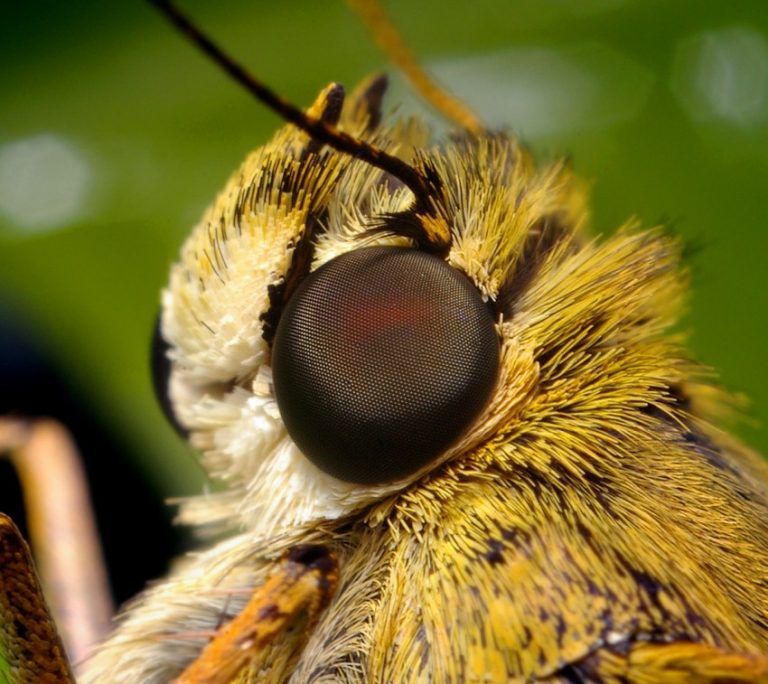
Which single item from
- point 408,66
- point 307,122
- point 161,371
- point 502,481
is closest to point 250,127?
point 408,66

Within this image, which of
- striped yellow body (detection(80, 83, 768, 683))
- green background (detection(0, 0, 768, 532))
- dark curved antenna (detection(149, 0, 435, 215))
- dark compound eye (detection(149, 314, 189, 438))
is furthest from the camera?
green background (detection(0, 0, 768, 532))

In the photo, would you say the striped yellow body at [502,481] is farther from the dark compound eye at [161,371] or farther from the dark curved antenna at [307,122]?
the dark compound eye at [161,371]

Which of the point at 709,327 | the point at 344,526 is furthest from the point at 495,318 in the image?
the point at 709,327

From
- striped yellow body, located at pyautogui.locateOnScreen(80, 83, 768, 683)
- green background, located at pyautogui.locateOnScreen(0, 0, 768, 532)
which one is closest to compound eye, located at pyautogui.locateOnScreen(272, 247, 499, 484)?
striped yellow body, located at pyautogui.locateOnScreen(80, 83, 768, 683)

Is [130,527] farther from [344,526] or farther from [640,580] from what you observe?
[640,580]

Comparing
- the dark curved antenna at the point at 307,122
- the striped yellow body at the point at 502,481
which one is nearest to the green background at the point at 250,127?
the striped yellow body at the point at 502,481

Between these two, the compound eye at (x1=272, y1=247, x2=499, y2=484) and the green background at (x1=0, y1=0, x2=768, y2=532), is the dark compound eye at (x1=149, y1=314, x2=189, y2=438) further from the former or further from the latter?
the green background at (x1=0, y1=0, x2=768, y2=532)

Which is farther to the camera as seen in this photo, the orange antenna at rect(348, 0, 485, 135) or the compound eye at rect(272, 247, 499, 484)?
the orange antenna at rect(348, 0, 485, 135)

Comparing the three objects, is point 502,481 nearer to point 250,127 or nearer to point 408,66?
point 408,66
